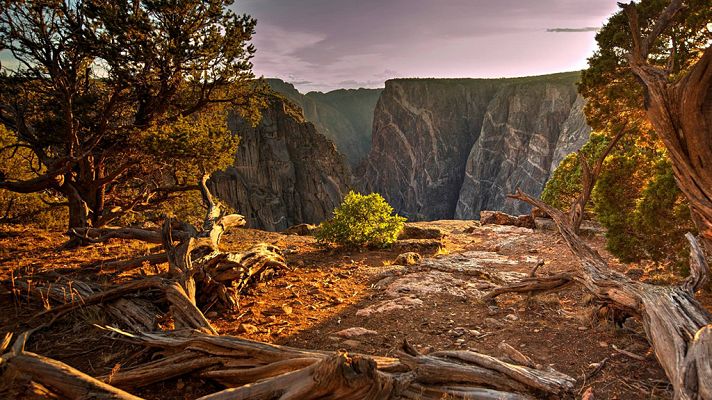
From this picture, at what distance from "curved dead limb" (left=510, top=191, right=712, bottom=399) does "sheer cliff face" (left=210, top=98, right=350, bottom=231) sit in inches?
2740

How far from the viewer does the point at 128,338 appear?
4.20 metres

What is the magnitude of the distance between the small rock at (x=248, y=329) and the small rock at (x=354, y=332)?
1.26m

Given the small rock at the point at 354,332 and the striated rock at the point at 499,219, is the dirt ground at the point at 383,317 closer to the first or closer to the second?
the small rock at the point at 354,332

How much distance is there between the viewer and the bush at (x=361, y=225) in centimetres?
1219

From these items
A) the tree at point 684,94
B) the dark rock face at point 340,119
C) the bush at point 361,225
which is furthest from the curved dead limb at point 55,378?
the dark rock face at point 340,119

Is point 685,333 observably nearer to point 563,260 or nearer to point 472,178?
point 563,260

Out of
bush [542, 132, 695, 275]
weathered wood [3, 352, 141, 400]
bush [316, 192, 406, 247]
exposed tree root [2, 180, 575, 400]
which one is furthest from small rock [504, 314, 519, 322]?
bush [316, 192, 406, 247]

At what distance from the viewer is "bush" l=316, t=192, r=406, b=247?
12188mm

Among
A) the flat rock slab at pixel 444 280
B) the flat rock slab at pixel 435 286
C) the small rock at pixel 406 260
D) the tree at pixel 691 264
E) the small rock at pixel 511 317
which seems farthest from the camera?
the small rock at pixel 406 260

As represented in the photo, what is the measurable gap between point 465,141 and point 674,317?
12162 centimetres

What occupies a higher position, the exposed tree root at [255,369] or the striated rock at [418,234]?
the exposed tree root at [255,369]

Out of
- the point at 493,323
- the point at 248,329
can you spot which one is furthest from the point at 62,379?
the point at 493,323

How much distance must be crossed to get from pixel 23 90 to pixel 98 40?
9.70ft

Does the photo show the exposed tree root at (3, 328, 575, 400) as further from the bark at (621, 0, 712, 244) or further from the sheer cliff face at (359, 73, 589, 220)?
the sheer cliff face at (359, 73, 589, 220)
